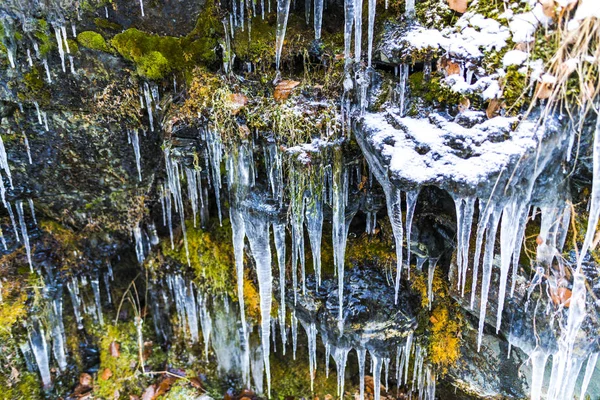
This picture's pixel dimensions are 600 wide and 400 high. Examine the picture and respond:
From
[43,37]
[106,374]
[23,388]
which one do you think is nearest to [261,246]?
[43,37]

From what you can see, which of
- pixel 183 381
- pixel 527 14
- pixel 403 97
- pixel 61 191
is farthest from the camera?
pixel 183 381

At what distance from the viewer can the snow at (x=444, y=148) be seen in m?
2.41

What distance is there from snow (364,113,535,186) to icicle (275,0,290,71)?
116cm

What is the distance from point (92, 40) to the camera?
352 cm

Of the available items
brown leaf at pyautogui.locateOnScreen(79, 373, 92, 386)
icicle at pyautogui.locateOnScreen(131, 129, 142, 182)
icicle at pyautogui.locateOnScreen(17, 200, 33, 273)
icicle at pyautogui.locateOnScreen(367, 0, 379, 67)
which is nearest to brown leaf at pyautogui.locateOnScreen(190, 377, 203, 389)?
brown leaf at pyautogui.locateOnScreen(79, 373, 92, 386)

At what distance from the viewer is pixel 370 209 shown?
361cm

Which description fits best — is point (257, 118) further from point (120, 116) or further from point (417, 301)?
point (417, 301)

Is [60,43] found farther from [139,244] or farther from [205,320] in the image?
[205,320]

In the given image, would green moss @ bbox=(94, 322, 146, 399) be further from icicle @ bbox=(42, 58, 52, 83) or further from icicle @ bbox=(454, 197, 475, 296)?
icicle @ bbox=(454, 197, 475, 296)

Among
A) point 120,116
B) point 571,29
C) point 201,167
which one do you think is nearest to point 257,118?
point 201,167

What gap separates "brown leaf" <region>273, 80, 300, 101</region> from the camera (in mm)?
3355

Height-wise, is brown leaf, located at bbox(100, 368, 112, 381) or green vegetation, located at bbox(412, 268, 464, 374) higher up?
green vegetation, located at bbox(412, 268, 464, 374)

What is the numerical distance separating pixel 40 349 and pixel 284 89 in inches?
182

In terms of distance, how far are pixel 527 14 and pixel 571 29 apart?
362 mm
